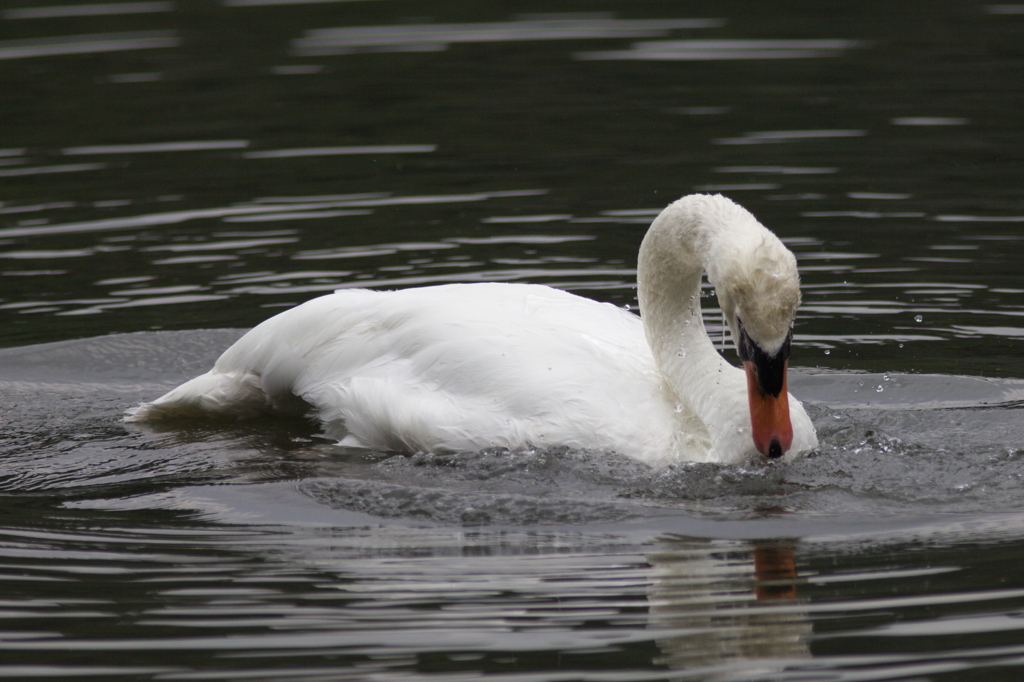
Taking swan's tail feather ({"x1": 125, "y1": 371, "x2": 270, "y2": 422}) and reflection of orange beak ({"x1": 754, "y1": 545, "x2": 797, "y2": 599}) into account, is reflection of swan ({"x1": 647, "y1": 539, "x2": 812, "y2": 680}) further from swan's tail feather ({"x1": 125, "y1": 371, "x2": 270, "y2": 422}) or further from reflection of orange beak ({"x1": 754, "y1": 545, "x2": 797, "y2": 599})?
swan's tail feather ({"x1": 125, "y1": 371, "x2": 270, "y2": 422})

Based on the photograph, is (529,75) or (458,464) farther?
(529,75)

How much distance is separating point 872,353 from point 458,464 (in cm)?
312

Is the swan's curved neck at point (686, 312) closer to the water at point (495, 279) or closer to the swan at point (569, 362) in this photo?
the swan at point (569, 362)

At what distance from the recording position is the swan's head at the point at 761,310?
625 cm

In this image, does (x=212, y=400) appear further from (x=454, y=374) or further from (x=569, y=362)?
(x=569, y=362)

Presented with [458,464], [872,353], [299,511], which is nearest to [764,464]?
[458,464]

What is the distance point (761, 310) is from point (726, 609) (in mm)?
1496

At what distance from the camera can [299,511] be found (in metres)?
6.57

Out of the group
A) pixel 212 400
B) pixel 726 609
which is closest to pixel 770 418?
pixel 726 609

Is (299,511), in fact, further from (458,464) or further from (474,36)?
(474,36)

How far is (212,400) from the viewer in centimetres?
815

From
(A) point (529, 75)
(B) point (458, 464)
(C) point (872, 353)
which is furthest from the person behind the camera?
(A) point (529, 75)

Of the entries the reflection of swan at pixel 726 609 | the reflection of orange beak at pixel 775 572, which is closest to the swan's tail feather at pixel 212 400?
the reflection of swan at pixel 726 609

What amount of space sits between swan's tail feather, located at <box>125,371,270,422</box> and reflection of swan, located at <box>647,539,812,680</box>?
3.00 metres
